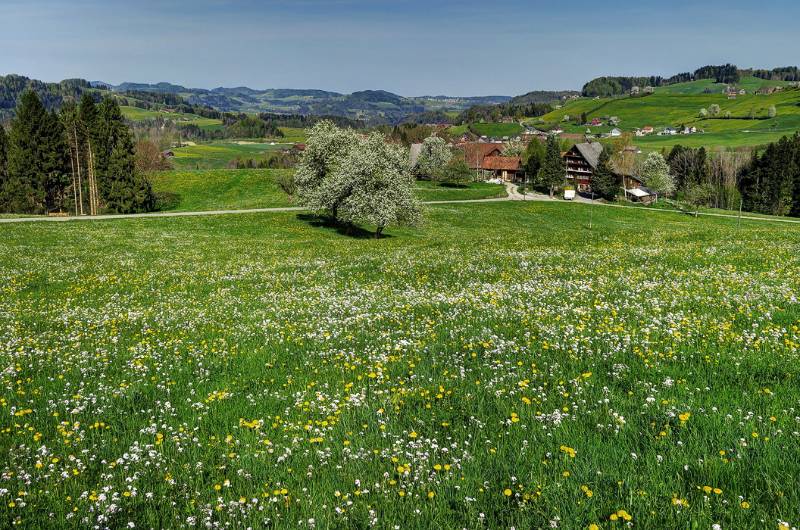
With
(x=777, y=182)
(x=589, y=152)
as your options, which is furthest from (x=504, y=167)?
(x=777, y=182)

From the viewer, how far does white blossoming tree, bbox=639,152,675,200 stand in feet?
384

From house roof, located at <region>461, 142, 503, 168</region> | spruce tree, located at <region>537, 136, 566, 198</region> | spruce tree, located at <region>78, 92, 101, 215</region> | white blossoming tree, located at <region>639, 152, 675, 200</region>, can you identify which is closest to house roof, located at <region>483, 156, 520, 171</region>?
house roof, located at <region>461, 142, 503, 168</region>

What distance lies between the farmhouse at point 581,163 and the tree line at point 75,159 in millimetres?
122824

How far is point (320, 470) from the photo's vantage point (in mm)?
6039

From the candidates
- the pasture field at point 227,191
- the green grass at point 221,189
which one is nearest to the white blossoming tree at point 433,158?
the pasture field at point 227,191

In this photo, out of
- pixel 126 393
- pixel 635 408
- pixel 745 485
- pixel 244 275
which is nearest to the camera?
pixel 745 485

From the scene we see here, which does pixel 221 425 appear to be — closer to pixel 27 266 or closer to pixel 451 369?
pixel 451 369

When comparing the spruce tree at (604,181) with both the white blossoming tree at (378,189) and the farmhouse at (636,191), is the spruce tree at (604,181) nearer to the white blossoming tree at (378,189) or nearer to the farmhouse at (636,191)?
the farmhouse at (636,191)

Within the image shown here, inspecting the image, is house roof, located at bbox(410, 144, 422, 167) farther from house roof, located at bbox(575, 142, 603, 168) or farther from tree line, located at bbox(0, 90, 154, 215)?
tree line, located at bbox(0, 90, 154, 215)

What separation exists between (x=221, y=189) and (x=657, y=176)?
102 meters

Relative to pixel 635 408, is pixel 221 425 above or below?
below

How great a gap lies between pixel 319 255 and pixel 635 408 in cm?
2454

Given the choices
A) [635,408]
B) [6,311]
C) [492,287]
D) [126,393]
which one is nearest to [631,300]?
[492,287]

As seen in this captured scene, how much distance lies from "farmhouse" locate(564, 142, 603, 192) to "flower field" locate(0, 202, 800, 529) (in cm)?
14589
